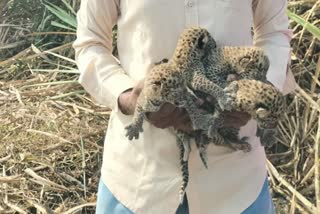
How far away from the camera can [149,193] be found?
3.72ft

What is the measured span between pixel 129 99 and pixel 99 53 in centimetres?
12

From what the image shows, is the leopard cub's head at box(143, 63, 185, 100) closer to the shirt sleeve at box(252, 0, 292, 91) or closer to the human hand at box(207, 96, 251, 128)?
the human hand at box(207, 96, 251, 128)

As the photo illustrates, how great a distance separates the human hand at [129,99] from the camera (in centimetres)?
103

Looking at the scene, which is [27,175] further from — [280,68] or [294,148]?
[280,68]

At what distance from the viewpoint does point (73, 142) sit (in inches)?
88.1

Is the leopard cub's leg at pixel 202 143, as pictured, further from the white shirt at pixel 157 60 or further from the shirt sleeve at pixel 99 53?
the shirt sleeve at pixel 99 53

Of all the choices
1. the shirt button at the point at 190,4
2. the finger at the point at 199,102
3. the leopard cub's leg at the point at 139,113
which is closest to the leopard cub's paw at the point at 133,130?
the leopard cub's leg at the point at 139,113

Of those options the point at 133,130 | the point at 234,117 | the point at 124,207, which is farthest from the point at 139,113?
the point at 124,207

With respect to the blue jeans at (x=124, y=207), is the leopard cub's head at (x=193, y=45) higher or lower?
higher

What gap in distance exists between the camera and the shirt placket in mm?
1064

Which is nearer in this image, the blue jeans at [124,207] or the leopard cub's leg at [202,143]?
the leopard cub's leg at [202,143]

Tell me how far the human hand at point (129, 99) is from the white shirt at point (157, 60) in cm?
1

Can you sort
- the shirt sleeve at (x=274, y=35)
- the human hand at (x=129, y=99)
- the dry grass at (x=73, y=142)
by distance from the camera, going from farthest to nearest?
the dry grass at (x=73, y=142) < the shirt sleeve at (x=274, y=35) < the human hand at (x=129, y=99)

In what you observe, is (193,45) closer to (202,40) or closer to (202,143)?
(202,40)
